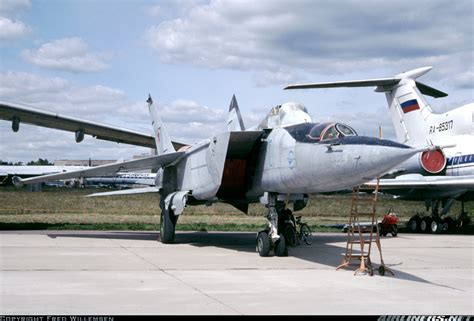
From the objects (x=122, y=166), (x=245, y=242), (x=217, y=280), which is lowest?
(x=245, y=242)

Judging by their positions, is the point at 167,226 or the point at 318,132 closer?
the point at 318,132

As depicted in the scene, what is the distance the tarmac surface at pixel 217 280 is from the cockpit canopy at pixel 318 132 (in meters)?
2.20

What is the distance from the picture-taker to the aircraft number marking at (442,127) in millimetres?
21141

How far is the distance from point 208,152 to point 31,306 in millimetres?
6940

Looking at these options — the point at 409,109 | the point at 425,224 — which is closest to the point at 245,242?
the point at 425,224

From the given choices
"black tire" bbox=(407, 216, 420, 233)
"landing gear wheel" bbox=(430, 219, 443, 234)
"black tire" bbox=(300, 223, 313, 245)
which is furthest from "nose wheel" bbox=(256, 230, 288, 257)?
"black tire" bbox=(407, 216, 420, 233)

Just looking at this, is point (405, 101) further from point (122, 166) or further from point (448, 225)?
point (122, 166)

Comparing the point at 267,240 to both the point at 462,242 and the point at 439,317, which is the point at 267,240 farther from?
the point at 462,242

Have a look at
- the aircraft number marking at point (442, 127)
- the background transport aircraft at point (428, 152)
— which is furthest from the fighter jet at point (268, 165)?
the aircraft number marking at point (442, 127)

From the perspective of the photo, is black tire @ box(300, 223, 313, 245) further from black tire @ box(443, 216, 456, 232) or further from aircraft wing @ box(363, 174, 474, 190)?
black tire @ box(443, 216, 456, 232)

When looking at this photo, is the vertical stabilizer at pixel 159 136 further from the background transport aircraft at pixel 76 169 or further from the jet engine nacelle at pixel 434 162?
the background transport aircraft at pixel 76 169

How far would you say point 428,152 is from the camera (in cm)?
2089

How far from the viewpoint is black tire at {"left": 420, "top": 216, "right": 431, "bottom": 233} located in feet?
70.9

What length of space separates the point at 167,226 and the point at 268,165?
4.24 m
